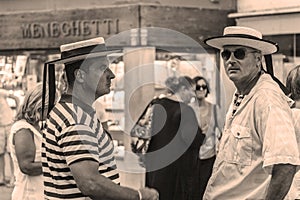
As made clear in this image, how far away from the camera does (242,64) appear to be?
201 inches

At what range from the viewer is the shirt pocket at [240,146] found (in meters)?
4.96

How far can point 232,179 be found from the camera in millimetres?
5090

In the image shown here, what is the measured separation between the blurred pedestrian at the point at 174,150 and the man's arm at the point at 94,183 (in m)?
3.27

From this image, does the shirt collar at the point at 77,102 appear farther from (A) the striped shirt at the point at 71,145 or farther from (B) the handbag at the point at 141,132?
(B) the handbag at the point at 141,132

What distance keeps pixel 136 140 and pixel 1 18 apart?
3.25m

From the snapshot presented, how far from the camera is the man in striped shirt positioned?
15.1ft

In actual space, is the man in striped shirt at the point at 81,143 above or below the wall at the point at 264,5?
below

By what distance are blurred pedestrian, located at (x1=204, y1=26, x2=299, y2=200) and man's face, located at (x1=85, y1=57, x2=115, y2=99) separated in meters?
0.73

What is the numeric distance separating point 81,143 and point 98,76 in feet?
1.50

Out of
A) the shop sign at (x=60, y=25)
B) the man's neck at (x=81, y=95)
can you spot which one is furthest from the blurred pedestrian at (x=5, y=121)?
the man's neck at (x=81, y=95)

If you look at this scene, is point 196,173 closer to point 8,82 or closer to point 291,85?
point 291,85

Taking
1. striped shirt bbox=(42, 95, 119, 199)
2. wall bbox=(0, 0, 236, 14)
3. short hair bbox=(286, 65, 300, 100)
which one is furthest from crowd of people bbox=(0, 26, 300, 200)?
wall bbox=(0, 0, 236, 14)

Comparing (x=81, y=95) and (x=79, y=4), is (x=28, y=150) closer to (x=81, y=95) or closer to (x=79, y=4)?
Result: (x=81, y=95)

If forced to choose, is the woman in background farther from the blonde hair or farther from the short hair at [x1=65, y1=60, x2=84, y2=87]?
the short hair at [x1=65, y1=60, x2=84, y2=87]
